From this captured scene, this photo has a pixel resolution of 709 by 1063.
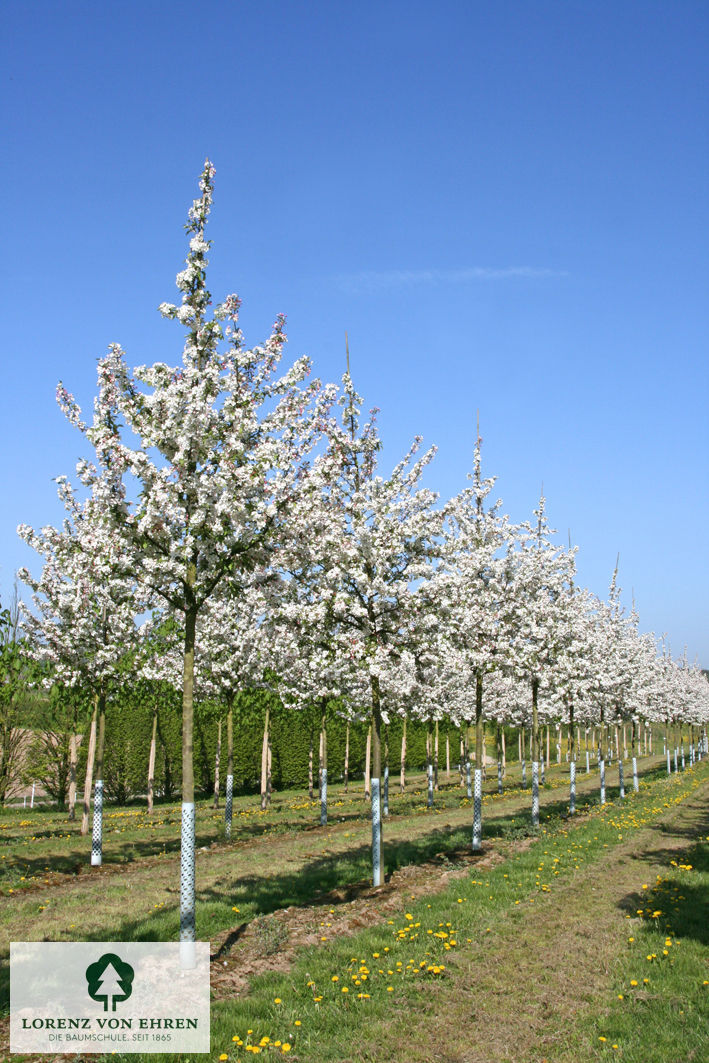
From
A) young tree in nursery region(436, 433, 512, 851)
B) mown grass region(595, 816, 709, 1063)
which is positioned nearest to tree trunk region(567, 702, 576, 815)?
young tree in nursery region(436, 433, 512, 851)

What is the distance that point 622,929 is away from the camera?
395 inches

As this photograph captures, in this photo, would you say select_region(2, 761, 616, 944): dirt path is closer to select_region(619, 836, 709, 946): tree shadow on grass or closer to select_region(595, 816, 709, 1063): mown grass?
select_region(619, 836, 709, 946): tree shadow on grass

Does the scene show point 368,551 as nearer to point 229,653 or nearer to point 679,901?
point 679,901

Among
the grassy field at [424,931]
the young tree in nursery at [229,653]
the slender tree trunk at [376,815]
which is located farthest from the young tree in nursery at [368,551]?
the young tree in nursery at [229,653]

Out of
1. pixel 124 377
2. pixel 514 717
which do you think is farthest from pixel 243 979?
pixel 514 717

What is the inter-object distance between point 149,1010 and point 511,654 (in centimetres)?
1215

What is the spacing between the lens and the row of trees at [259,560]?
31.3 feet

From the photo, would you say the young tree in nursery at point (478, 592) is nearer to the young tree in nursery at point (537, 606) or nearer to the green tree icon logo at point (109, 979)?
the young tree in nursery at point (537, 606)

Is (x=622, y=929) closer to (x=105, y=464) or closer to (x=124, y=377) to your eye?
(x=105, y=464)

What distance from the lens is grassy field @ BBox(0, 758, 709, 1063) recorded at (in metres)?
6.83

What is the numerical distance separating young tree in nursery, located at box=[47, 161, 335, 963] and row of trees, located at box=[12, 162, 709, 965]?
27mm

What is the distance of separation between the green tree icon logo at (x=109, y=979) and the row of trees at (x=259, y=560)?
2.46 ft

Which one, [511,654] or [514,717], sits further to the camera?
[514,717]

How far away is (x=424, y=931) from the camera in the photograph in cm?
986
